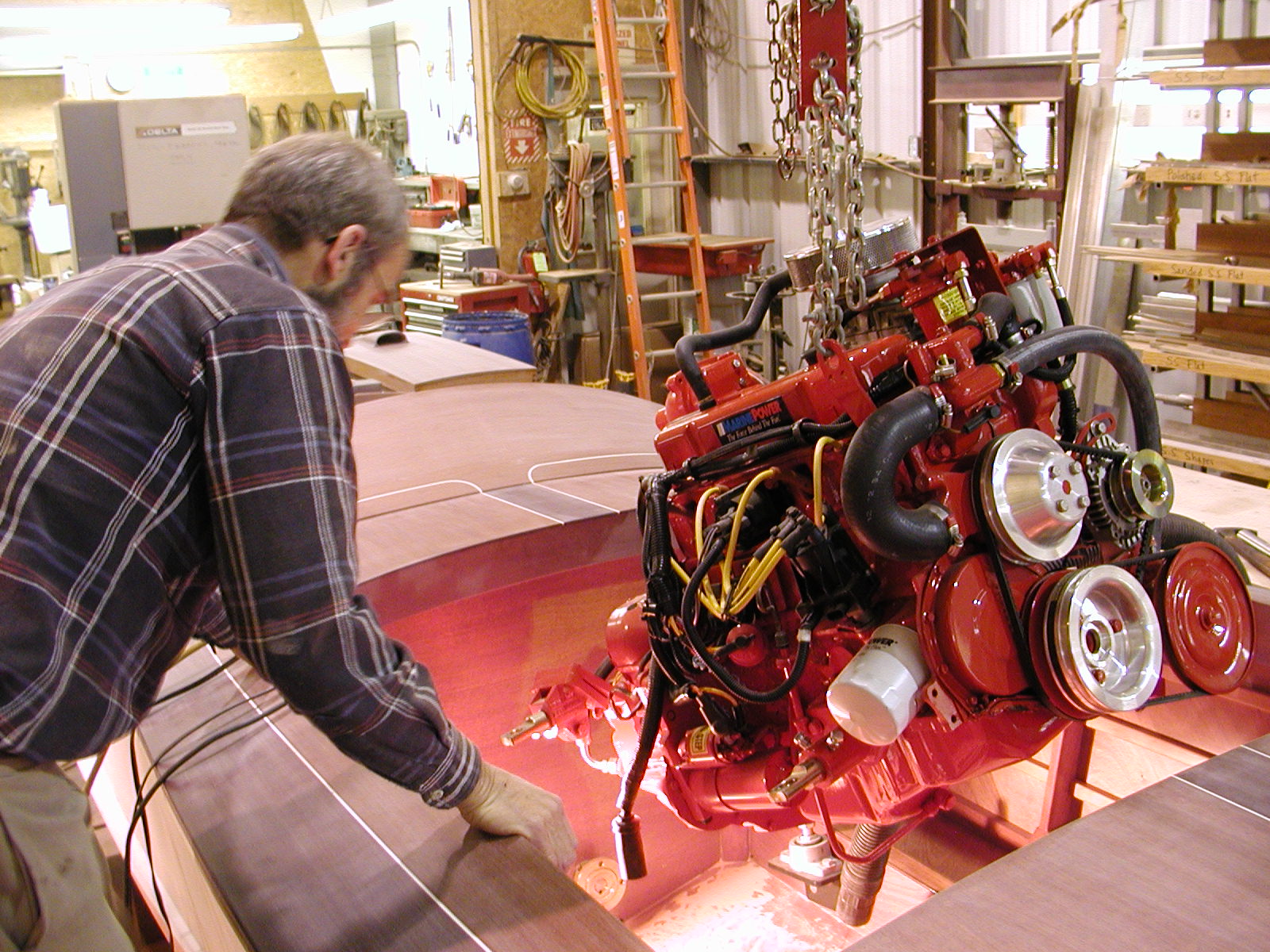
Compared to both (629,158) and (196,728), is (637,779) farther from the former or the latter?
(629,158)

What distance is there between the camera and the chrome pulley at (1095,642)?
118 cm

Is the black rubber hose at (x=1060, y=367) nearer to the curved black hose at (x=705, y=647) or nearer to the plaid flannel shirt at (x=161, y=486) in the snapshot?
the curved black hose at (x=705, y=647)

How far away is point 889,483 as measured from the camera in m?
1.12

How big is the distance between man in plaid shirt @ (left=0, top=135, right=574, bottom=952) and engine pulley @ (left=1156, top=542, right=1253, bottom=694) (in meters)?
0.84

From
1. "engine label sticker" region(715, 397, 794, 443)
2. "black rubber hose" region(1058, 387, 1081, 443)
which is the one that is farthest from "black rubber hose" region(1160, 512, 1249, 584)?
"engine label sticker" region(715, 397, 794, 443)

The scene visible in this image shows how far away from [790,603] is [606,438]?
1346mm

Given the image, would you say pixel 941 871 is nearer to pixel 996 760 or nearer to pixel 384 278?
pixel 996 760

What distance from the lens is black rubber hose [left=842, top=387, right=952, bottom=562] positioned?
1.12 meters

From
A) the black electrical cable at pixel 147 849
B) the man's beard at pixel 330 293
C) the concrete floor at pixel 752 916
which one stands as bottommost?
the concrete floor at pixel 752 916

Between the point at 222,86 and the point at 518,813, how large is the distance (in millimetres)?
8616

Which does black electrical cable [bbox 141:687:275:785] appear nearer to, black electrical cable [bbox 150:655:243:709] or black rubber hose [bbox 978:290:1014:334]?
black electrical cable [bbox 150:655:243:709]

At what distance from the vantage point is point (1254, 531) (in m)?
1.77

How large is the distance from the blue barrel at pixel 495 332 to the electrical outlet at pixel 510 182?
4.30ft

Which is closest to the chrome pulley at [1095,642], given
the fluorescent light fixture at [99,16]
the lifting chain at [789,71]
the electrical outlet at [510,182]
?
the lifting chain at [789,71]
